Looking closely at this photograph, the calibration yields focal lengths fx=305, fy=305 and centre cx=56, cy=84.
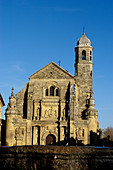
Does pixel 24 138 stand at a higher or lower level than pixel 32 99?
lower

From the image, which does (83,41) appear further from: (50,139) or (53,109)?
(50,139)

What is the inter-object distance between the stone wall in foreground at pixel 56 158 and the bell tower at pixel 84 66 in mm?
43005

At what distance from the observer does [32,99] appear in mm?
48750

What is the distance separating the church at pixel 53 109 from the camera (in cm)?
4644

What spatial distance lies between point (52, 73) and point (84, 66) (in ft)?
20.2

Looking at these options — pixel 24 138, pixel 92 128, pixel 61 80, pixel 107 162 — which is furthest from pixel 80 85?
pixel 107 162

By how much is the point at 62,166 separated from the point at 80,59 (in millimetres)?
45975

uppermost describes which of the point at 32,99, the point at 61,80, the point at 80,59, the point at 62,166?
the point at 80,59

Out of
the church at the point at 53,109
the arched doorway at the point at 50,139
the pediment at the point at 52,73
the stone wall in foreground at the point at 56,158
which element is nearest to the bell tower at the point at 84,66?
the church at the point at 53,109

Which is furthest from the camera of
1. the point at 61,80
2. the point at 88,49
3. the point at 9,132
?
the point at 88,49

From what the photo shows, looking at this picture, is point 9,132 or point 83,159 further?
point 9,132

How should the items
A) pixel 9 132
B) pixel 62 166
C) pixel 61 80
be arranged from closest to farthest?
pixel 62 166, pixel 9 132, pixel 61 80

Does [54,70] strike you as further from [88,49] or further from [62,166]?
[62,166]

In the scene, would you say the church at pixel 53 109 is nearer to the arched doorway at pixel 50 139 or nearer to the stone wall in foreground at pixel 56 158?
the arched doorway at pixel 50 139
